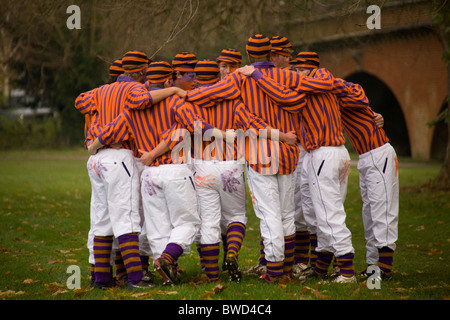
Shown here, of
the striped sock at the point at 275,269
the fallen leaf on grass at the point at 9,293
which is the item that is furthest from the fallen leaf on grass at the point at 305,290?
the fallen leaf on grass at the point at 9,293

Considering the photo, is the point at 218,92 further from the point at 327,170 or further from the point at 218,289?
the point at 218,289

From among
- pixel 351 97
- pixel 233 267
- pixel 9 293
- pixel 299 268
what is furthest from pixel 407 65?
pixel 9 293

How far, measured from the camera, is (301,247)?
7.00 m

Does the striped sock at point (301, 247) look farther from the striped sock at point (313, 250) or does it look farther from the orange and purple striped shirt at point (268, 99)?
the orange and purple striped shirt at point (268, 99)

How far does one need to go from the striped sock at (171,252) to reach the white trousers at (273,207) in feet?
2.83

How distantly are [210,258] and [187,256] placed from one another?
2.30 metres

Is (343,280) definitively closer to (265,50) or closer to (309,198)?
(309,198)

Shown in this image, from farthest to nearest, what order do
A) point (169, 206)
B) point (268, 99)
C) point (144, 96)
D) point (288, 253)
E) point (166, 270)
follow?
point (288, 253) → point (268, 99) → point (169, 206) → point (144, 96) → point (166, 270)

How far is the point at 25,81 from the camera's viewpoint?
33.4 m

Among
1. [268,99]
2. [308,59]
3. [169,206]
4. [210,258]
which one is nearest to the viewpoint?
[169,206]

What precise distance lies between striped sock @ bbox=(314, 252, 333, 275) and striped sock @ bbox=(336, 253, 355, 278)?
37 centimetres

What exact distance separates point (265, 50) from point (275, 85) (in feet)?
1.46

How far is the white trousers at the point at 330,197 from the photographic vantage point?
604cm

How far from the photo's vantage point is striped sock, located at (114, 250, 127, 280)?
6.48 metres
